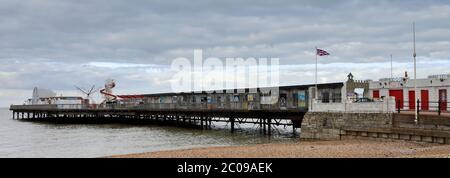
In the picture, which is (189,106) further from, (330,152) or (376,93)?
(330,152)

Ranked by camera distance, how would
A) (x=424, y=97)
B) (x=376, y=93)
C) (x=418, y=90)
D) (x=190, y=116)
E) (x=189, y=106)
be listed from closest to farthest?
(x=424, y=97)
(x=418, y=90)
(x=376, y=93)
(x=189, y=106)
(x=190, y=116)

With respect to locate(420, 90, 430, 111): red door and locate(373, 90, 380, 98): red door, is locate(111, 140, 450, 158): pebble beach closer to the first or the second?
locate(420, 90, 430, 111): red door

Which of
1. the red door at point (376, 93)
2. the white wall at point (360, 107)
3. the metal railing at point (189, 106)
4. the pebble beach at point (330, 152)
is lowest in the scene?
the pebble beach at point (330, 152)

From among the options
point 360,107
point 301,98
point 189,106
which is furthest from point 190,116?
point 360,107

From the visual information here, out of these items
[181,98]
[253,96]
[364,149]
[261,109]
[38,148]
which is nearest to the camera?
[364,149]

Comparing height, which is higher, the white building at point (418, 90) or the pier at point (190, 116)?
the white building at point (418, 90)

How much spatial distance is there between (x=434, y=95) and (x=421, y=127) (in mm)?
7643

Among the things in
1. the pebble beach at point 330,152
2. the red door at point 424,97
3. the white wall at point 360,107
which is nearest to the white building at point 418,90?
the red door at point 424,97

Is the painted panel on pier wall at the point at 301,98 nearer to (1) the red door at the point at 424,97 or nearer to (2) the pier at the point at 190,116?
(2) the pier at the point at 190,116

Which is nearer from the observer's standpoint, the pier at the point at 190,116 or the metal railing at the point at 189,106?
the pier at the point at 190,116

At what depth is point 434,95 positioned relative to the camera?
29.3 m

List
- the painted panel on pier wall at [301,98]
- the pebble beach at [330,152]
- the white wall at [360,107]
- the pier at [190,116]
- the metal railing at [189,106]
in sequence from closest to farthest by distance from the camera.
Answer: the pebble beach at [330,152], the white wall at [360,107], the painted panel on pier wall at [301,98], the pier at [190,116], the metal railing at [189,106]
